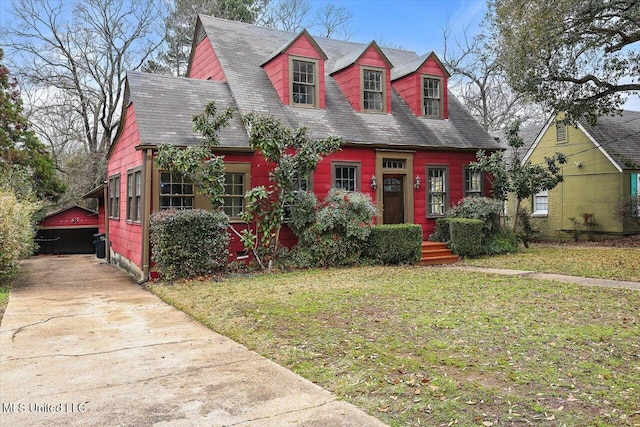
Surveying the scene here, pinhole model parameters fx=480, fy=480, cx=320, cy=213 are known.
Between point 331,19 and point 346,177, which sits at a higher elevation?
point 331,19

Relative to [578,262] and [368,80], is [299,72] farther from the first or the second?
[578,262]

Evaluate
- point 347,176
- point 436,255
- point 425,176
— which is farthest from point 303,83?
point 436,255

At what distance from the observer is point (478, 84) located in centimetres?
3122

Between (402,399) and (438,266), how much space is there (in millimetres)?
9090

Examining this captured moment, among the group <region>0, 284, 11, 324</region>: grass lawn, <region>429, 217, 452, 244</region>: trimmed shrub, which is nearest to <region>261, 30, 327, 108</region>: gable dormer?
<region>429, 217, 452, 244</region>: trimmed shrub

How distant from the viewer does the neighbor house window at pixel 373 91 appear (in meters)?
15.5

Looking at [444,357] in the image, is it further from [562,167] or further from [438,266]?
[562,167]

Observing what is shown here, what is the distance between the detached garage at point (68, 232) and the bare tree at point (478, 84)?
913 inches

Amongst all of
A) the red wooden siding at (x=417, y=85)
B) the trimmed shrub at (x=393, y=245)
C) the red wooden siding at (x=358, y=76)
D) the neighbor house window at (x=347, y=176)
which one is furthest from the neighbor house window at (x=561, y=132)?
the trimmed shrub at (x=393, y=245)

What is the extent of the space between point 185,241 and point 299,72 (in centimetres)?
680

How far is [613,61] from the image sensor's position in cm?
1695

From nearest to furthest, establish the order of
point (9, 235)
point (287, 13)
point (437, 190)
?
point (9, 235) < point (437, 190) < point (287, 13)

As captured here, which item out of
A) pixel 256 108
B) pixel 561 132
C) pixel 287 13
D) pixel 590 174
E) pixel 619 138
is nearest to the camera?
pixel 256 108

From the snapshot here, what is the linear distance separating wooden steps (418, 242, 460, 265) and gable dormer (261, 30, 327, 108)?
17.4 ft
